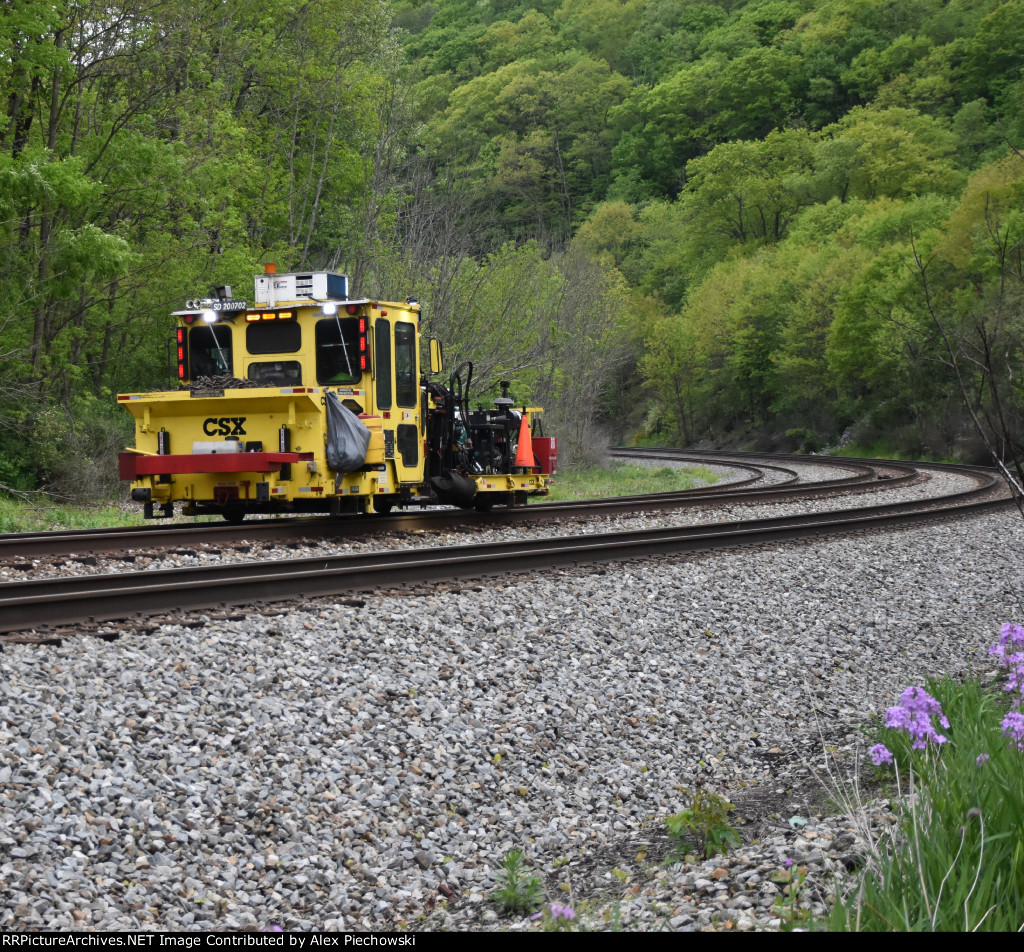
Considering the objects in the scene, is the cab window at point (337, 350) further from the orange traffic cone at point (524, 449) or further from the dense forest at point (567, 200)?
the dense forest at point (567, 200)

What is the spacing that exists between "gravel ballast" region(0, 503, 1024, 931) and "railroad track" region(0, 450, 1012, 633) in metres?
0.56

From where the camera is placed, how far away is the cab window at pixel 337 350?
525 inches

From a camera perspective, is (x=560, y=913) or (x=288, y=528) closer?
(x=560, y=913)

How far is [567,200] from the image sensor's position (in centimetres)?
8969

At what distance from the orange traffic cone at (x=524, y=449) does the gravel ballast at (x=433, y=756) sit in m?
6.83

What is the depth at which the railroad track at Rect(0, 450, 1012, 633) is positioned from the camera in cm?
730

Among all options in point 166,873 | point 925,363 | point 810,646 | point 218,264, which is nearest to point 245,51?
point 218,264

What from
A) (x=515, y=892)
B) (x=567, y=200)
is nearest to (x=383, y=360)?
(x=515, y=892)

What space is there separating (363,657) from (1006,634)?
12.7 ft

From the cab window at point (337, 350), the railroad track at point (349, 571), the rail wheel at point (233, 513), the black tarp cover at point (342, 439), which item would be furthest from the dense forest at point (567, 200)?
the black tarp cover at point (342, 439)

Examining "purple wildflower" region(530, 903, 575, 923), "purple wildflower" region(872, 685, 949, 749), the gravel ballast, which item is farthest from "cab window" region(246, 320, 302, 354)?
"purple wildflower" region(530, 903, 575, 923)

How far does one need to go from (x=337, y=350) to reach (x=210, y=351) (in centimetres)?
189

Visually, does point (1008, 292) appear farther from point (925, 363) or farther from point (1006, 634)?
point (1006, 634)

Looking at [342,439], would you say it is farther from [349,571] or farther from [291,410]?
[349,571]
